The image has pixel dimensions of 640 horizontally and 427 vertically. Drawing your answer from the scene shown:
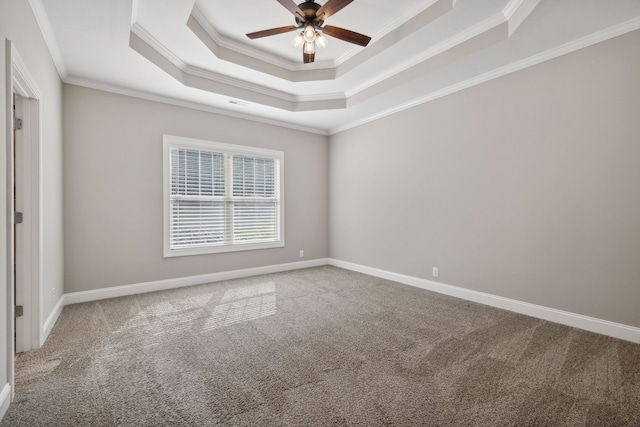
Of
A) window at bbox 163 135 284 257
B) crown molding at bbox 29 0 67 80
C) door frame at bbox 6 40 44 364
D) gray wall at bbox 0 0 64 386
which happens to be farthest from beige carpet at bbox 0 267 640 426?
crown molding at bbox 29 0 67 80

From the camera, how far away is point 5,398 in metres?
1.73

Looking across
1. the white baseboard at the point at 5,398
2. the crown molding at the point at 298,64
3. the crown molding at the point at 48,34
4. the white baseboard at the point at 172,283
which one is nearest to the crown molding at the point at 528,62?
the crown molding at the point at 298,64

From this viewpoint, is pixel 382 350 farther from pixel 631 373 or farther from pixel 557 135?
pixel 557 135

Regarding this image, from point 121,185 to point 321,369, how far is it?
11.9 feet

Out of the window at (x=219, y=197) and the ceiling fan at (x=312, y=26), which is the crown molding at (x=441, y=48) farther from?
the window at (x=219, y=197)

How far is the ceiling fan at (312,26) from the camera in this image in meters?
2.49

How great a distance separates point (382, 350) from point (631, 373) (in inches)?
69.7

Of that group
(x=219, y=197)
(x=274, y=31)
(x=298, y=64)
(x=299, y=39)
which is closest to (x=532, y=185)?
(x=299, y=39)

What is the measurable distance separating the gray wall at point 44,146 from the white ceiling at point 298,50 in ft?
0.88

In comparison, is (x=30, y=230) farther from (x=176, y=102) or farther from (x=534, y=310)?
(x=534, y=310)

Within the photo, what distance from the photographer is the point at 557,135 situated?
3094 millimetres

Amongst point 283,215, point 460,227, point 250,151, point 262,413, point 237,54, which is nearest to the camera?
point 262,413

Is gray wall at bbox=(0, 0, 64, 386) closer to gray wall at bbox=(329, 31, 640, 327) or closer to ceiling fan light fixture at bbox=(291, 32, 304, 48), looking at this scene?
ceiling fan light fixture at bbox=(291, 32, 304, 48)

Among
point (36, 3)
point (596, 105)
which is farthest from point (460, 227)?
point (36, 3)
